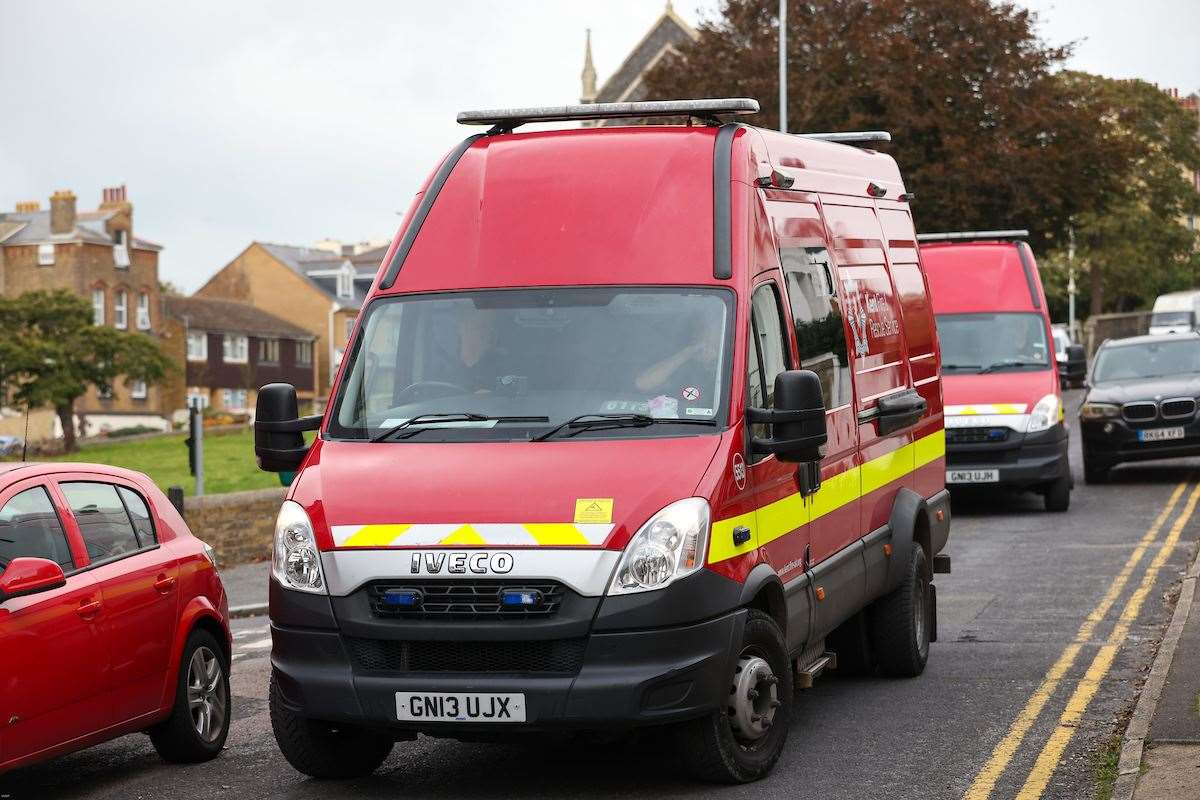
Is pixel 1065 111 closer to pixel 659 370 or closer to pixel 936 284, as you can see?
pixel 936 284

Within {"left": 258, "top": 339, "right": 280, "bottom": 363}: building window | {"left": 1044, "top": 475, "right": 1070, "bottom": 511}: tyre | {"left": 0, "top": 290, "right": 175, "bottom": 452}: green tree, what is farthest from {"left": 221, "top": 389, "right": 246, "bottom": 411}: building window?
{"left": 1044, "top": 475, "right": 1070, "bottom": 511}: tyre

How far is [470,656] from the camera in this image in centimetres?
687

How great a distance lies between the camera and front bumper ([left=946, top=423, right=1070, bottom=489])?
19125mm

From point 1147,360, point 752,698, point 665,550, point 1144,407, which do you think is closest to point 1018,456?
point 1144,407

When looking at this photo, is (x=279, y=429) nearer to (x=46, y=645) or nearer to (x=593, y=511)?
(x=46, y=645)

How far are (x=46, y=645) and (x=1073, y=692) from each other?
5.41m

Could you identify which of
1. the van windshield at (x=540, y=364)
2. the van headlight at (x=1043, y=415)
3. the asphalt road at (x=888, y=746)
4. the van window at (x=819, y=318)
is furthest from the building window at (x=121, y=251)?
the van windshield at (x=540, y=364)

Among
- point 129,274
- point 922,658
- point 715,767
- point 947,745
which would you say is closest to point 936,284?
point 922,658

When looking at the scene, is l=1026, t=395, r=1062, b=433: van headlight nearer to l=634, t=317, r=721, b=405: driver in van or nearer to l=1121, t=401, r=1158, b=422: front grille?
l=1121, t=401, r=1158, b=422: front grille

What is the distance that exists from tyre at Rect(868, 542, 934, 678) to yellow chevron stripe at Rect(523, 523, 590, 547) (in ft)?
12.5

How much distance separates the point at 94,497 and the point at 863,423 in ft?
12.9

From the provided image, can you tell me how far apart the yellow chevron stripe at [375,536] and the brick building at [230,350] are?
8051 cm

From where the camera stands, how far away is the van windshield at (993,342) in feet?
65.3

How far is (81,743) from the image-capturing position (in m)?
7.56
